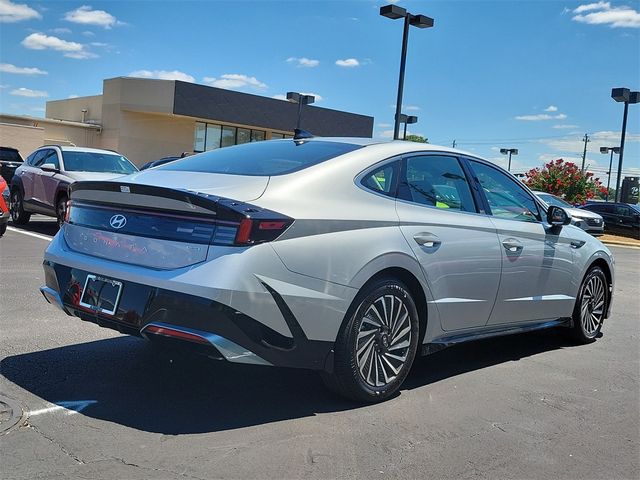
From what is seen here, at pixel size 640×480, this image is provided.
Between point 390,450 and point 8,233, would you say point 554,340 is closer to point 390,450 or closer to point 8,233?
point 390,450

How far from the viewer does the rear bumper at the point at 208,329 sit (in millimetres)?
3436

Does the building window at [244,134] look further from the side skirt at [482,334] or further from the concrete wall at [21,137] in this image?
the side skirt at [482,334]

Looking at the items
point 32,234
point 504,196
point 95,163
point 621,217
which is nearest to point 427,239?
point 504,196

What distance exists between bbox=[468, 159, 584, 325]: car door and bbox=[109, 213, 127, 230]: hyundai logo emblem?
267 cm

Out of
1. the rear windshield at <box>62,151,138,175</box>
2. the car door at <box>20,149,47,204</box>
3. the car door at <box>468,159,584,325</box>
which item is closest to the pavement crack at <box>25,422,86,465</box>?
the car door at <box>468,159,584,325</box>

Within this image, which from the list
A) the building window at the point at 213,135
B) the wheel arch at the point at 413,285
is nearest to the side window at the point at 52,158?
the wheel arch at the point at 413,285

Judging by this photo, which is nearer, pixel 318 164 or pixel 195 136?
pixel 318 164

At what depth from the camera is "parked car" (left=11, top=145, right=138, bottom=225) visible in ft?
38.8

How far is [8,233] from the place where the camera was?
39.3ft

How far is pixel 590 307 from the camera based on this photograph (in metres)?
6.33

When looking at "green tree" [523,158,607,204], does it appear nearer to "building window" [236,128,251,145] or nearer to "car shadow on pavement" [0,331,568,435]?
"building window" [236,128,251,145]

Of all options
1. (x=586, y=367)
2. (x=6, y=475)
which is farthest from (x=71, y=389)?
(x=586, y=367)

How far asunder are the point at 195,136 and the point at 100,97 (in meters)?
5.60

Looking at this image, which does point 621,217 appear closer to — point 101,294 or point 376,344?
point 376,344
